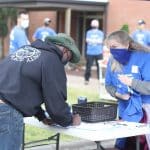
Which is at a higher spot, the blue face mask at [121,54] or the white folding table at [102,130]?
the blue face mask at [121,54]

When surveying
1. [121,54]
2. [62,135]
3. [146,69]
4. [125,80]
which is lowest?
[62,135]

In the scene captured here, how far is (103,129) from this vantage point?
18.4ft

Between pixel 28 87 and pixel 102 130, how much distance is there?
964mm

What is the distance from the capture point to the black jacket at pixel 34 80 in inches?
195

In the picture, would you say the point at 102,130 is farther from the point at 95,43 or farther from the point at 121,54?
the point at 95,43

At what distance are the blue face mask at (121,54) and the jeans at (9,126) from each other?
1.62 m

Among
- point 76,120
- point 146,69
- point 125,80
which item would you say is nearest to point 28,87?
point 76,120

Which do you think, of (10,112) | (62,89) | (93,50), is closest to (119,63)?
(62,89)

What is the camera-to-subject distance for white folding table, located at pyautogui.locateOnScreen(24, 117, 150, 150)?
5.34 m

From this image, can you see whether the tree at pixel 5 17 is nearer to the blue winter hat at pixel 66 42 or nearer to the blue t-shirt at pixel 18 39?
the blue t-shirt at pixel 18 39

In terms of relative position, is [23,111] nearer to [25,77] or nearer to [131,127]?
[25,77]

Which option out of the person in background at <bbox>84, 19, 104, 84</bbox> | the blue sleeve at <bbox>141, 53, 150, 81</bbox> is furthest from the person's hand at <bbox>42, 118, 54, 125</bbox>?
the person in background at <bbox>84, 19, 104, 84</bbox>

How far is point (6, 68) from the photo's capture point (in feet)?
16.6

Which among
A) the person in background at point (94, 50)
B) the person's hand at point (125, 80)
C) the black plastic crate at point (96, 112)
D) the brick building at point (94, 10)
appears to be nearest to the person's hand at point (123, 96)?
the person's hand at point (125, 80)
